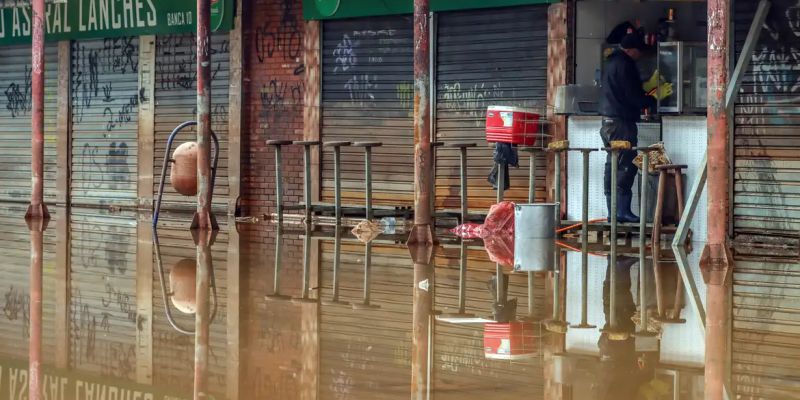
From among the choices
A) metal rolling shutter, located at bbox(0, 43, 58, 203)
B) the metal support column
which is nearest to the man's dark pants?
the metal support column

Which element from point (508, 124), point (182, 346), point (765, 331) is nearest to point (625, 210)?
point (508, 124)

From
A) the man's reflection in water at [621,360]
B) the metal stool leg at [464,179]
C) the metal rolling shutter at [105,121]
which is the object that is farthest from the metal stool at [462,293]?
the metal rolling shutter at [105,121]

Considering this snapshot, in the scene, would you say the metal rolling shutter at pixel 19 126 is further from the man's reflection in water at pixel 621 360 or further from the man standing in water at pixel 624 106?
the man's reflection in water at pixel 621 360

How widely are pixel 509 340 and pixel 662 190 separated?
7270 mm

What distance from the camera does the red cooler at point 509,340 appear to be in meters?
6.58

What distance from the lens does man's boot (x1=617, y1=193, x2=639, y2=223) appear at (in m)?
14.8

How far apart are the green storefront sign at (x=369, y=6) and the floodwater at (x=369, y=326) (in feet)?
15.5

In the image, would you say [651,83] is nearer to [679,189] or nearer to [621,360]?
[679,189]

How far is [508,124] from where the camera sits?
1505 centimetres

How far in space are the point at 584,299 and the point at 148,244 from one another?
625 centimetres

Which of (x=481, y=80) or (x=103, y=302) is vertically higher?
(x=481, y=80)

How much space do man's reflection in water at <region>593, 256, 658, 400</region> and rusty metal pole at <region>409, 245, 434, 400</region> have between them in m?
0.77

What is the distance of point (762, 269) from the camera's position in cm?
1167

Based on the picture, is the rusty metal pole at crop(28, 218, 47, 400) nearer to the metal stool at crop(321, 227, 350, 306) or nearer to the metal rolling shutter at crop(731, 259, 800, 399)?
the metal stool at crop(321, 227, 350, 306)
